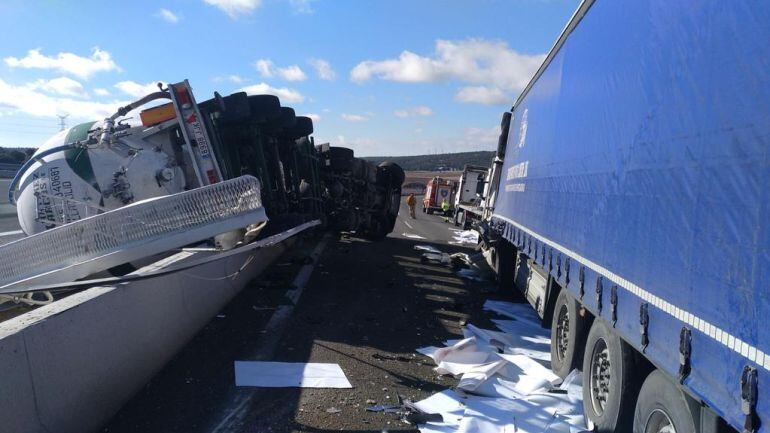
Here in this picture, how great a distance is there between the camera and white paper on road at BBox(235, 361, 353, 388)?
506 centimetres

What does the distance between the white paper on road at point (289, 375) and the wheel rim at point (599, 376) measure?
2034 millimetres

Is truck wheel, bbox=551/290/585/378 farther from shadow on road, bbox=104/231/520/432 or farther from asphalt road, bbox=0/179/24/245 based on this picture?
asphalt road, bbox=0/179/24/245

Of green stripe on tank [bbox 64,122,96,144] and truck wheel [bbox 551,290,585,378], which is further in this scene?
green stripe on tank [bbox 64,122,96,144]

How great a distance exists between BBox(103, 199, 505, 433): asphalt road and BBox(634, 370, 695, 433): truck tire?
5.56ft

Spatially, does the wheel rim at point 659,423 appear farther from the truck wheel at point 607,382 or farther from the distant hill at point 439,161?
the distant hill at point 439,161

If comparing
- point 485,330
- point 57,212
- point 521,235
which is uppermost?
point 57,212

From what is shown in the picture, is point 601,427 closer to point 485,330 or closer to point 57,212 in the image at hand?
point 485,330

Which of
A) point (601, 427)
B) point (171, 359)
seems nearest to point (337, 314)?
point (171, 359)

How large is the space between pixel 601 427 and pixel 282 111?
25.5 feet

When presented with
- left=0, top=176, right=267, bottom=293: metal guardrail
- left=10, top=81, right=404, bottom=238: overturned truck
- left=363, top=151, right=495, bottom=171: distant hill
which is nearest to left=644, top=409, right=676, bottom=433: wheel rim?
left=0, top=176, right=267, bottom=293: metal guardrail

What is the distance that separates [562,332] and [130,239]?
408 centimetres

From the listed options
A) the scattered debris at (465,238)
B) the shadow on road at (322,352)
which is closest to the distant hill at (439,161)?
the scattered debris at (465,238)

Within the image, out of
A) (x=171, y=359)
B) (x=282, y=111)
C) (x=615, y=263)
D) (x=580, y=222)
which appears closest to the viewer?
(x=615, y=263)

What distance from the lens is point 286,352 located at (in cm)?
593
